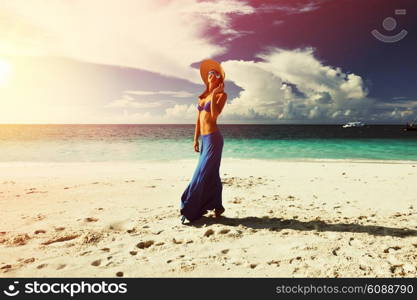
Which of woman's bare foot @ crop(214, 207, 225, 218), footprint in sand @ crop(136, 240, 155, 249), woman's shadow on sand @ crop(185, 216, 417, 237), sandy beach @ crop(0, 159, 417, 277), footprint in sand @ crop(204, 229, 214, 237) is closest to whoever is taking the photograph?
sandy beach @ crop(0, 159, 417, 277)

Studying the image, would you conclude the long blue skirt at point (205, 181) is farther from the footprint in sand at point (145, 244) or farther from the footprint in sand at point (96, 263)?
the footprint in sand at point (96, 263)

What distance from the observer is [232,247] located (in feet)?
12.7

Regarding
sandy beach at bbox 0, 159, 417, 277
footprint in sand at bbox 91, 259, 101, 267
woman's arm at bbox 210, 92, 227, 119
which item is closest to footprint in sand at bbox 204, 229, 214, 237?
sandy beach at bbox 0, 159, 417, 277

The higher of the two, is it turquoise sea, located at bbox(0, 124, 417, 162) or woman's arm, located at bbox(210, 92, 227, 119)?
woman's arm, located at bbox(210, 92, 227, 119)

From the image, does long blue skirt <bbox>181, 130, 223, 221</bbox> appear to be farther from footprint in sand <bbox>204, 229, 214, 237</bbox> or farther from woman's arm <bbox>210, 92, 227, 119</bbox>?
footprint in sand <bbox>204, 229, 214, 237</bbox>

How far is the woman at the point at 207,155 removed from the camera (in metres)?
4.71

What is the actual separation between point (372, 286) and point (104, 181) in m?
8.44

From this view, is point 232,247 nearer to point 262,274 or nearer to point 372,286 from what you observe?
point 262,274

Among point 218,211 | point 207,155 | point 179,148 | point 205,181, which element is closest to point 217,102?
point 207,155


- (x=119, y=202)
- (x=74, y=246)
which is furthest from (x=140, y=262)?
(x=119, y=202)

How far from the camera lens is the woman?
4.71 m

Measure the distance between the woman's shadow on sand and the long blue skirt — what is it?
0.26 metres

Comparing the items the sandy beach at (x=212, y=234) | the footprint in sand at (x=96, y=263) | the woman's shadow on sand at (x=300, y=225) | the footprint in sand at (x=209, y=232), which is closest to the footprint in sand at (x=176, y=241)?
the sandy beach at (x=212, y=234)

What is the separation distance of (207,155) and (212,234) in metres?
1.30
